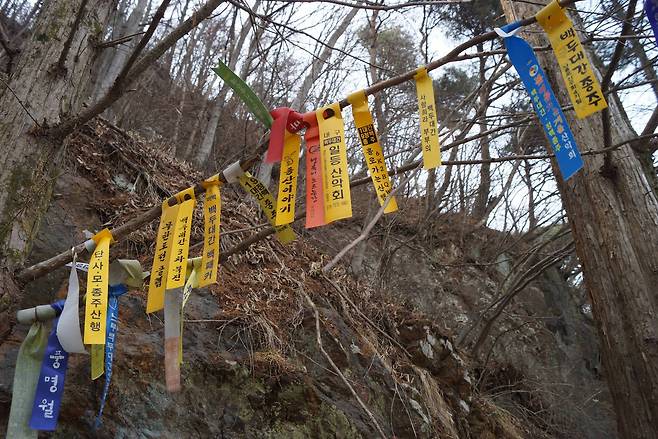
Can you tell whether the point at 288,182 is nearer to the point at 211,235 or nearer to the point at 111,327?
the point at 211,235

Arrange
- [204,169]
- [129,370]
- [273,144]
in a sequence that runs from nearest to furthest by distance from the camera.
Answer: [273,144], [129,370], [204,169]

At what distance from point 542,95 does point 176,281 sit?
4.55ft

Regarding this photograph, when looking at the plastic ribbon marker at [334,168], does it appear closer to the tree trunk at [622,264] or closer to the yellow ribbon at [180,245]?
the yellow ribbon at [180,245]

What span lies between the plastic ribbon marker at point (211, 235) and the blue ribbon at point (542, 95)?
1.15m

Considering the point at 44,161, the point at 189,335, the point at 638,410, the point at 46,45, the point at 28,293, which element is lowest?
the point at 638,410

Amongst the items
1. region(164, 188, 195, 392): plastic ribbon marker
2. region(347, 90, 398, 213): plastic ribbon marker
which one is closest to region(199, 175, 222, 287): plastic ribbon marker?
region(164, 188, 195, 392): plastic ribbon marker

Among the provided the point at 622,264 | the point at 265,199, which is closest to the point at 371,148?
the point at 265,199

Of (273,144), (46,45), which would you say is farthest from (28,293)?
(273,144)

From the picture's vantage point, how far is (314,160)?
1.68 m

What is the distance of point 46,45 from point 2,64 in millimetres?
4693

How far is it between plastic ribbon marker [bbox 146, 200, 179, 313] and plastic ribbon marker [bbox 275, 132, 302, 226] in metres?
0.46

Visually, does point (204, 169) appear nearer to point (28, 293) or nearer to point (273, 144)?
point (28, 293)

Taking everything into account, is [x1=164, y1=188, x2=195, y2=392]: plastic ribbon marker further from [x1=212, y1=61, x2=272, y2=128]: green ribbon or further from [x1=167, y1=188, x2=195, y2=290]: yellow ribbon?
[x1=212, y1=61, x2=272, y2=128]: green ribbon

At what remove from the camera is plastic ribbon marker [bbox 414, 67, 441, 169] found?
5.05ft
